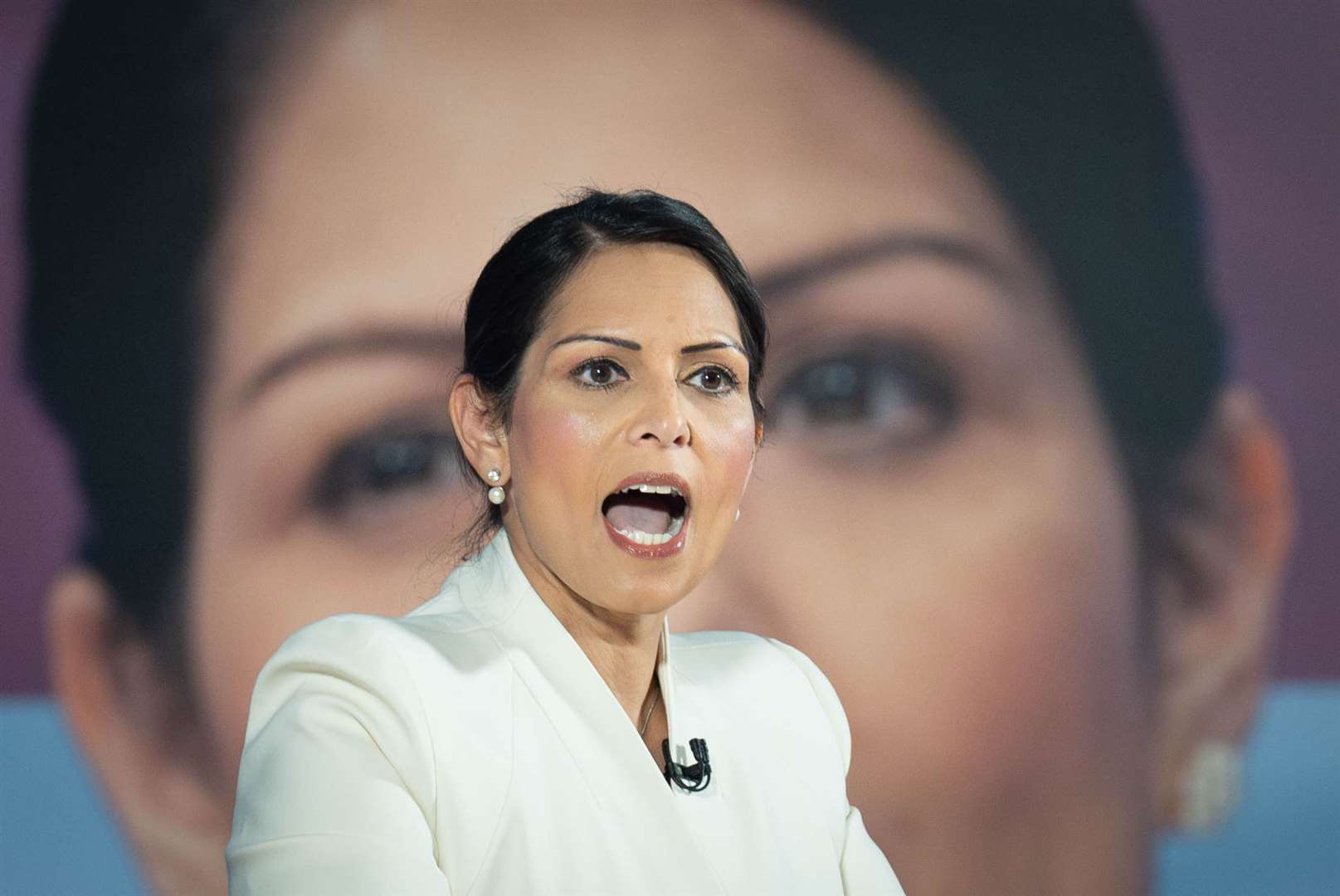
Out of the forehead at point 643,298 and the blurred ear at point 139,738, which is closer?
the forehead at point 643,298

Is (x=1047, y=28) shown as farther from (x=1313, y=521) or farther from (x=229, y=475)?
(x=229, y=475)

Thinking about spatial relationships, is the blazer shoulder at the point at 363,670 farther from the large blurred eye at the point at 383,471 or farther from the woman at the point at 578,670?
the large blurred eye at the point at 383,471

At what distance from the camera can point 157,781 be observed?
3.04 m

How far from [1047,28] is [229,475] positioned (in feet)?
7.15

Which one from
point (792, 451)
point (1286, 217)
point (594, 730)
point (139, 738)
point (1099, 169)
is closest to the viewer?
point (594, 730)

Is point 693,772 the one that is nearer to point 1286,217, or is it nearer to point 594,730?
point 594,730

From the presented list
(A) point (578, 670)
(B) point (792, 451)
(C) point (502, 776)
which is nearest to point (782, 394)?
(B) point (792, 451)

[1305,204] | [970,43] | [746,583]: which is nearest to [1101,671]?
[746,583]

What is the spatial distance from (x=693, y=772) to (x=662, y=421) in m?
0.35

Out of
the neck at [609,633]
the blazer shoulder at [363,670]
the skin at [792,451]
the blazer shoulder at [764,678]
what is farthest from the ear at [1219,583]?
the blazer shoulder at [363,670]

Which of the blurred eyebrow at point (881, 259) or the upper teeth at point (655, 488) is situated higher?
the blurred eyebrow at point (881, 259)

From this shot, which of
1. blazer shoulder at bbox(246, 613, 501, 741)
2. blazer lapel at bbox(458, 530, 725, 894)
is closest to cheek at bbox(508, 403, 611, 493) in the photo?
blazer lapel at bbox(458, 530, 725, 894)

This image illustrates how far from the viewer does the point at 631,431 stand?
1.31 metres

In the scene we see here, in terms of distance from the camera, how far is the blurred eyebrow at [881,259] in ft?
10.3
